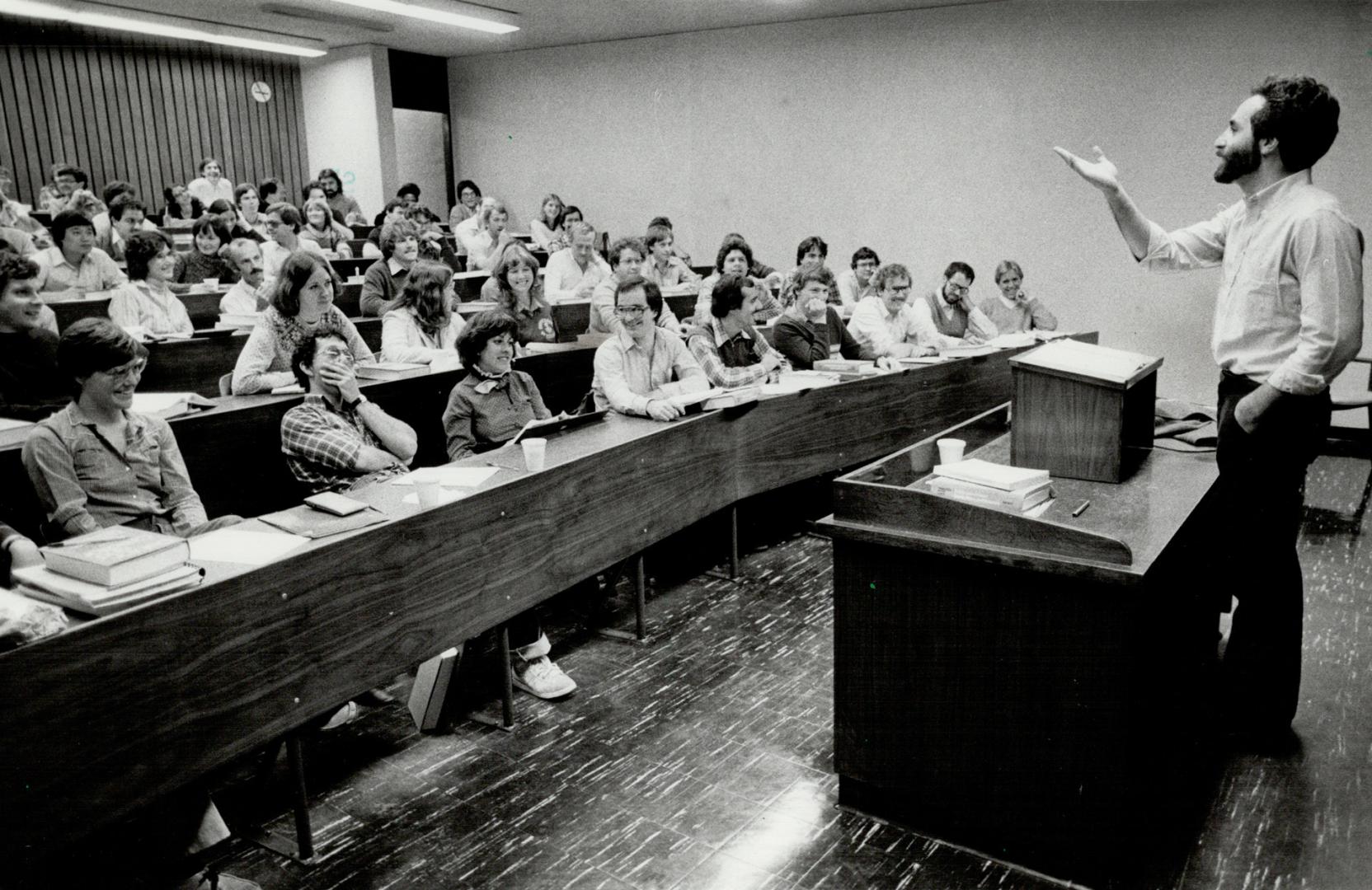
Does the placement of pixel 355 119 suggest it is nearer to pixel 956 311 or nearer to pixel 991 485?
pixel 956 311

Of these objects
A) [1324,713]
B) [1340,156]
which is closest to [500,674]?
[1324,713]

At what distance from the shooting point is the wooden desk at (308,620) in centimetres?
171

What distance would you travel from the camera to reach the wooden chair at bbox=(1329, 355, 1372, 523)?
4.73 metres

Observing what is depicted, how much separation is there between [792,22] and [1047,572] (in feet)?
25.1

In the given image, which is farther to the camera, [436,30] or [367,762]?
[436,30]

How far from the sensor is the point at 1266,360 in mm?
2441

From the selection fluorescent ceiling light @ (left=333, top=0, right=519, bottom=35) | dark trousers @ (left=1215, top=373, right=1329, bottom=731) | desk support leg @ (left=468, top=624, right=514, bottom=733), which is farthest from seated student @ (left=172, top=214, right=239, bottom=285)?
dark trousers @ (left=1215, top=373, right=1329, bottom=731)

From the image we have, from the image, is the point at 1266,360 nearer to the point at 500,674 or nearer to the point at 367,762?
the point at 500,674

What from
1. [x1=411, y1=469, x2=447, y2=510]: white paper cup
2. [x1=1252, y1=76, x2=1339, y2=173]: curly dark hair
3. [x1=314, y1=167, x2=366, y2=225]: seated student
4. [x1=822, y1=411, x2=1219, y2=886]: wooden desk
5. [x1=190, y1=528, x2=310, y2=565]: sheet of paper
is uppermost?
[x1=314, y1=167, x2=366, y2=225]: seated student

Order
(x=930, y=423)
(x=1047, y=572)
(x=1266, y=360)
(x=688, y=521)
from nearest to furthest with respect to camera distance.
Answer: (x=1047, y=572)
(x=1266, y=360)
(x=688, y=521)
(x=930, y=423)

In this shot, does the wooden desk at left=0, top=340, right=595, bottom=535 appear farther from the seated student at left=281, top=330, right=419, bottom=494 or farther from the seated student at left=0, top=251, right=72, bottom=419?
the seated student at left=0, top=251, right=72, bottom=419

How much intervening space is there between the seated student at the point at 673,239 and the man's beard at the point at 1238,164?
17.7 feet

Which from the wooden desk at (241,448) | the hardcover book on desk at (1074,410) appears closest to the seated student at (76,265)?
the wooden desk at (241,448)

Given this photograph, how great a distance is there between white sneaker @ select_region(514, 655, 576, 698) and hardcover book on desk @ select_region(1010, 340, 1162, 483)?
1.48 m
